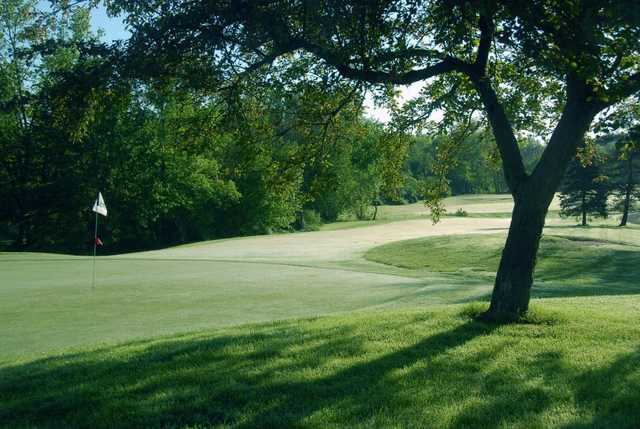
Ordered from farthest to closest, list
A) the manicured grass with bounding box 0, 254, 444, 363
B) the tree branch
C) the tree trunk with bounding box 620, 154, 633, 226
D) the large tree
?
1. the tree trunk with bounding box 620, 154, 633, 226
2. the manicured grass with bounding box 0, 254, 444, 363
3. the tree branch
4. the large tree

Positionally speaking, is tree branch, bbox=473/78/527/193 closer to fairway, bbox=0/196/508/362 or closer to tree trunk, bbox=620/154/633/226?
fairway, bbox=0/196/508/362

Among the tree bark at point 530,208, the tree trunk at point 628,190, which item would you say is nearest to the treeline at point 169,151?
the tree bark at point 530,208

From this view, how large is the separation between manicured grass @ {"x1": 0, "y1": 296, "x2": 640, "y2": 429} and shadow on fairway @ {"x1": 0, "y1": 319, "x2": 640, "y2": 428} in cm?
2

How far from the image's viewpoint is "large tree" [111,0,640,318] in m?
6.83

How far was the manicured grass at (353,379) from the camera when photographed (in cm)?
517

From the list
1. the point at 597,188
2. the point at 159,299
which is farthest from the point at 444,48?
the point at 597,188

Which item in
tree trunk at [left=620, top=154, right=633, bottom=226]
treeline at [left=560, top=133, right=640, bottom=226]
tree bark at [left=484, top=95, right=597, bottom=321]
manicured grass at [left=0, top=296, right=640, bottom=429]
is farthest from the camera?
treeline at [left=560, top=133, right=640, bottom=226]

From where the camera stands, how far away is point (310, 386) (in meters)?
6.00

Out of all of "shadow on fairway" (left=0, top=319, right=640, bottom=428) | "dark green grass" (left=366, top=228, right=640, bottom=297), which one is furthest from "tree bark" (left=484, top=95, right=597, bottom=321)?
"dark green grass" (left=366, top=228, right=640, bottom=297)

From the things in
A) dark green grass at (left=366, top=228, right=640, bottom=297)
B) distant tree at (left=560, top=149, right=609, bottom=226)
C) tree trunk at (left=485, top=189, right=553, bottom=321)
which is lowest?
dark green grass at (left=366, top=228, right=640, bottom=297)

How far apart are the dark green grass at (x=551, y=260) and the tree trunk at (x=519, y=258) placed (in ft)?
25.6

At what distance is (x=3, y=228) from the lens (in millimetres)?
49094

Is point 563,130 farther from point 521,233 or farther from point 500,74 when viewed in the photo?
point 500,74

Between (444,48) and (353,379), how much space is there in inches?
204
